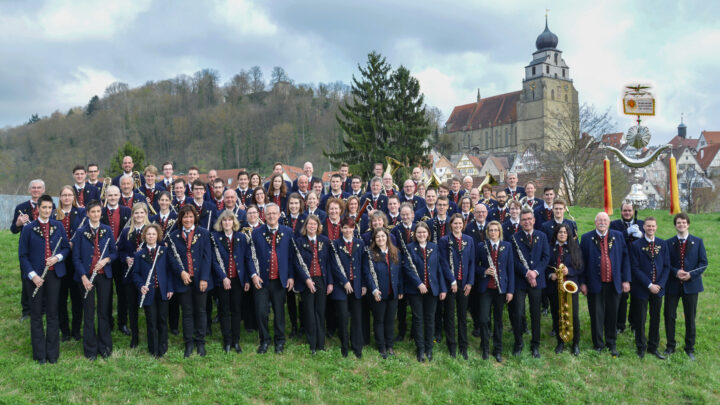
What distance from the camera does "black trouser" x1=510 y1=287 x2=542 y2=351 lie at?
681 cm

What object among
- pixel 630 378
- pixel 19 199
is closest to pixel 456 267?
pixel 630 378

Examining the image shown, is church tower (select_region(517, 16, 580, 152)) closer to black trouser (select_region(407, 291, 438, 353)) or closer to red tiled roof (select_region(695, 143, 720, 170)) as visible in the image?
red tiled roof (select_region(695, 143, 720, 170))

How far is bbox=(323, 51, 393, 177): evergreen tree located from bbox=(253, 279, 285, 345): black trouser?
2053cm

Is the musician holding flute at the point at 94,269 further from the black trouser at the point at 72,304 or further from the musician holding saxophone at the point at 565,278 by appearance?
the musician holding saxophone at the point at 565,278

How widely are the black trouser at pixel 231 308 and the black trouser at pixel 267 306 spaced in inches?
10.4

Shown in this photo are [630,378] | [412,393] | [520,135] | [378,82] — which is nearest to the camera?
[412,393]

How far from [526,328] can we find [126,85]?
97734mm

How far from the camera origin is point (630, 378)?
6.40 m

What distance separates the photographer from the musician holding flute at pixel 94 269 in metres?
6.13

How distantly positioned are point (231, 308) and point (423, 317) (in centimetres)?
259

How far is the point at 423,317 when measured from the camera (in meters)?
6.82

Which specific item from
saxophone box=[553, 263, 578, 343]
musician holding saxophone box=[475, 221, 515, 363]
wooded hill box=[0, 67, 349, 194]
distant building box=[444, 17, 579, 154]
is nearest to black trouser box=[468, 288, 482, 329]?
musician holding saxophone box=[475, 221, 515, 363]

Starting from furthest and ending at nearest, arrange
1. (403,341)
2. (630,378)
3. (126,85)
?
(126,85) → (403,341) → (630,378)

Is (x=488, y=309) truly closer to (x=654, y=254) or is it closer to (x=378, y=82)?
(x=654, y=254)
